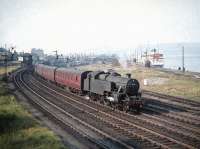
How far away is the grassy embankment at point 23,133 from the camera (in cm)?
1784

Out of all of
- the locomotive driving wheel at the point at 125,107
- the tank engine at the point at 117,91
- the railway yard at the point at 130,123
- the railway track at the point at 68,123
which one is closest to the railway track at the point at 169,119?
the railway yard at the point at 130,123

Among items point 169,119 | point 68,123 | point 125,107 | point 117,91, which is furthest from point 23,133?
point 169,119

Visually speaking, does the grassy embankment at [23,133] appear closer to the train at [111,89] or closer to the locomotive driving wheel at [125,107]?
the train at [111,89]

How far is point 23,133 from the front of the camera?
68.1 ft

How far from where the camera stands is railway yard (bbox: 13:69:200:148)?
717 inches

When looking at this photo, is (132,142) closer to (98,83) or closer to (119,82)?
(119,82)

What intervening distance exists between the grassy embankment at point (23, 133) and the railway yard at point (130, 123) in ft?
6.29

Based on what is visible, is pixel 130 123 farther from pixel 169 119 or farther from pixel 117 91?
pixel 117 91

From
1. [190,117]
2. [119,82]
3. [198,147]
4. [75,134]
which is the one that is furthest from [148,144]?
[119,82]

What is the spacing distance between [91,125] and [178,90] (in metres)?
25.5

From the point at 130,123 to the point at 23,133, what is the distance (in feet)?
27.3

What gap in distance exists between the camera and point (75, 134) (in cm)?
2059

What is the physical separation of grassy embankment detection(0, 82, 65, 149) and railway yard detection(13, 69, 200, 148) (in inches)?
75.5

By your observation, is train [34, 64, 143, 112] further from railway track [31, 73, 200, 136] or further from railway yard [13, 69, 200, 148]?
railway track [31, 73, 200, 136]
